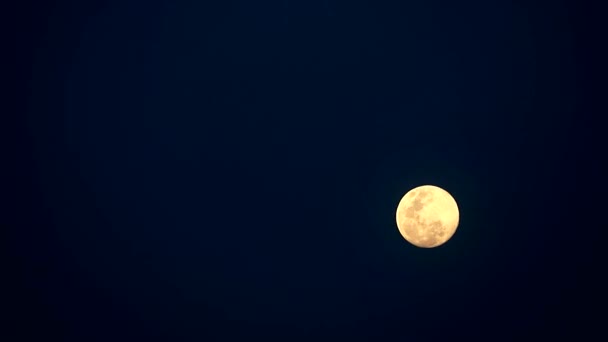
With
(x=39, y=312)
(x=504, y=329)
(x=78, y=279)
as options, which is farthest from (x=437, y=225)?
(x=39, y=312)

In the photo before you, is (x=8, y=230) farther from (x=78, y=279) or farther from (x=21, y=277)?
(x=78, y=279)

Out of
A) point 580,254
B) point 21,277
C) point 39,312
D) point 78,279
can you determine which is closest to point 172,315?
point 78,279

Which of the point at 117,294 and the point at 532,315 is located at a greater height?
the point at 532,315

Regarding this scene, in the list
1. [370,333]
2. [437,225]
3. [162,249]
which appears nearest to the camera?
[437,225]

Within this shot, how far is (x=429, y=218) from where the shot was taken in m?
7.95

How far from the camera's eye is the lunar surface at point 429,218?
7.82 m

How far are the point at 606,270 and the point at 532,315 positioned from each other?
2071 millimetres

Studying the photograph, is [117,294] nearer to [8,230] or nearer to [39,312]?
[39,312]

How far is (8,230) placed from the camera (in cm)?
1119

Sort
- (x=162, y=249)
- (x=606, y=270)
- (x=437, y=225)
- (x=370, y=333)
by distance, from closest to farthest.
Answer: (x=437, y=225) < (x=606, y=270) < (x=370, y=333) < (x=162, y=249)

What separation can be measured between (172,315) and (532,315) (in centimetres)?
942

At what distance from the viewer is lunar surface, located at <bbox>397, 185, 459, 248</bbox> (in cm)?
782

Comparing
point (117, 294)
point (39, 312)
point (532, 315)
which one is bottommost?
point (39, 312)

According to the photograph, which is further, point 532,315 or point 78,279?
point 78,279
